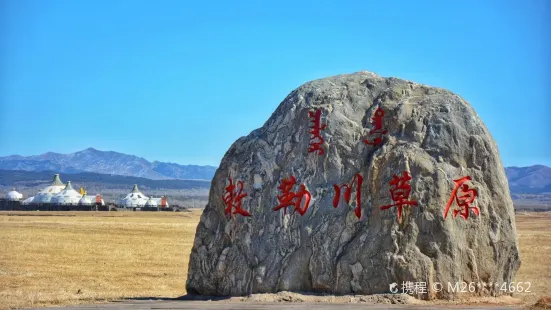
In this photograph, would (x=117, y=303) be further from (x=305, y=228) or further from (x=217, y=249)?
(x=305, y=228)

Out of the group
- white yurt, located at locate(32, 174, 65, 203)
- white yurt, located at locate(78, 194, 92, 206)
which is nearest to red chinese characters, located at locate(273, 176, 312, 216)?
white yurt, located at locate(78, 194, 92, 206)

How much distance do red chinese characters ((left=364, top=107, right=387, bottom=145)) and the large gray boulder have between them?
4cm

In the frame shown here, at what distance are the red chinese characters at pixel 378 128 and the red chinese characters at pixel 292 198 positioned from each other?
1543 millimetres

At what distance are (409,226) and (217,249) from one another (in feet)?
12.6

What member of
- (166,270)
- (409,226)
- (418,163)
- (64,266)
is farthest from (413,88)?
(64,266)

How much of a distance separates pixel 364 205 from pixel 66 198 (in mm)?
93110

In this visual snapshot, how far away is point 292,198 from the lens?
1427cm

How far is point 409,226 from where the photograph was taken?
43.8 ft

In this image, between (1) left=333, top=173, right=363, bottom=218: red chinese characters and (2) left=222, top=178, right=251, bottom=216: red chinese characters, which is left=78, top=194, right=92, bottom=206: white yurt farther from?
(1) left=333, top=173, right=363, bottom=218: red chinese characters

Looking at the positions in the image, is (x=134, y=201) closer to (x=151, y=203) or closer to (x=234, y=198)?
(x=151, y=203)

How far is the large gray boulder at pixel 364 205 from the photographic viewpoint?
13336mm

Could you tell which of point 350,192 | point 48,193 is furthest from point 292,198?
point 48,193

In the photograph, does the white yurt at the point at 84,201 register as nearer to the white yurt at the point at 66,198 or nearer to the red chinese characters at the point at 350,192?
the white yurt at the point at 66,198

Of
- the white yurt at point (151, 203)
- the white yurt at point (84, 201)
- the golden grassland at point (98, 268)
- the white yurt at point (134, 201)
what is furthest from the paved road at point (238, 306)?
the white yurt at point (134, 201)
